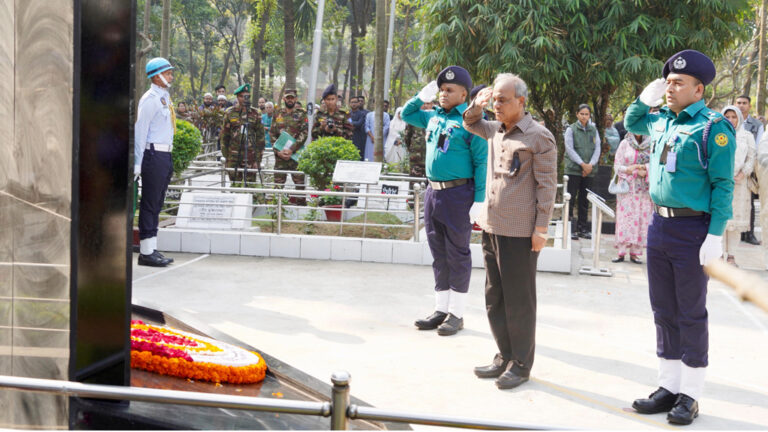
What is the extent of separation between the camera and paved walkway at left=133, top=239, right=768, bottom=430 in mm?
4711

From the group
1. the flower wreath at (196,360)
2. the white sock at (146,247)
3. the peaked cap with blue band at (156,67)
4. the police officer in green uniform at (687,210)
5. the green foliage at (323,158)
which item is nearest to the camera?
the flower wreath at (196,360)

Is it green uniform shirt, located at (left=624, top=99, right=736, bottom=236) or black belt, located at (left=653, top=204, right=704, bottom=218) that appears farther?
black belt, located at (left=653, top=204, right=704, bottom=218)

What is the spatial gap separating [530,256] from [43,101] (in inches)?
121

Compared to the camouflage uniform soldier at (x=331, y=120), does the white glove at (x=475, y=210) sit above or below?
below

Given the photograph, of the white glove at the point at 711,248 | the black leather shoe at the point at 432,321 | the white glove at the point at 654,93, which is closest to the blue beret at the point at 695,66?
the white glove at the point at 654,93

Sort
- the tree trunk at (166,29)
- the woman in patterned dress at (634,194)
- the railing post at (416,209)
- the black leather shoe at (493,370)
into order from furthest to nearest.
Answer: the tree trunk at (166,29) → the woman in patterned dress at (634,194) → the railing post at (416,209) → the black leather shoe at (493,370)

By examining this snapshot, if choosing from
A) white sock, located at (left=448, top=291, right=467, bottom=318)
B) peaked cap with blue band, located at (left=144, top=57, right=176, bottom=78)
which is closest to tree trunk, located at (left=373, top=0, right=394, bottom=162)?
peaked cap with blue band, located at (left=144, top=57, right=176, bottom=78)

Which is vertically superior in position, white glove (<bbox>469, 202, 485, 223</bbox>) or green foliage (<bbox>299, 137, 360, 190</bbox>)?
green foliage (<bbox>299, 137, 360, 190</bbox>)

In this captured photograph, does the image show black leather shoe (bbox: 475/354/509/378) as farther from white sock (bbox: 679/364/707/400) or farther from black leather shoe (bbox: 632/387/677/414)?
white sock (bbox: 679/364/707/400)

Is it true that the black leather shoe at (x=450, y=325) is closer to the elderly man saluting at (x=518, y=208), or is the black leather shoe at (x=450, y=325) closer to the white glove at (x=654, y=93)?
the elderly man saluting at (x=518, y=208)

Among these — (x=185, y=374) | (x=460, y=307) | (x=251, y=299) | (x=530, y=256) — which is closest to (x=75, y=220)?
(x=185, y=374)

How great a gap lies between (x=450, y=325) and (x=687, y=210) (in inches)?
95.9

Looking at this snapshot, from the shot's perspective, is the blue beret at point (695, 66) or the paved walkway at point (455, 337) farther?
the paved walkway at point (455, 337)

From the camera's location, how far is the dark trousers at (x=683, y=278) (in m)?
4.29
